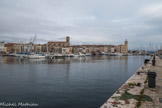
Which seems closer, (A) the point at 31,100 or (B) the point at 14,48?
(A) the point at 31,100

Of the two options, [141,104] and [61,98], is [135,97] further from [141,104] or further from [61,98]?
[61,98]

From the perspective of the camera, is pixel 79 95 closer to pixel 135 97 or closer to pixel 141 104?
pixel 135 97

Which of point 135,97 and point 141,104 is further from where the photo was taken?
point 135,97

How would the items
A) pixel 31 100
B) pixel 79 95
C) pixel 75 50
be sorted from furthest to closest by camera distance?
pixel 75 50, pixel 79 95, pixel 31 100

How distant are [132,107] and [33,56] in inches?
2841

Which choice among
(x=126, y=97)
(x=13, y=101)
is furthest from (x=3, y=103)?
(x=126, y=97)

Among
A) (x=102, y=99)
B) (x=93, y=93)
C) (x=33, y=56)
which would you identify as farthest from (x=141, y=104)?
(x=33, y=56)

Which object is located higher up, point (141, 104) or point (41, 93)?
point (141, 104)

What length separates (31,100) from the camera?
9.58 m

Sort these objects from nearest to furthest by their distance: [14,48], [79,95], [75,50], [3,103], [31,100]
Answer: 1. [3,103]
2. [31,100]
3. [79,95]
4. [14,48]
5. [75,50]

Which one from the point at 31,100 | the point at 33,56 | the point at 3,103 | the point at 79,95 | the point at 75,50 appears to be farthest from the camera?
the point at 75,50

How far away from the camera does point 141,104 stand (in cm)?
680

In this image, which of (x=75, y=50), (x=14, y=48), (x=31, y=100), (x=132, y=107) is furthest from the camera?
(x=75, y=50)

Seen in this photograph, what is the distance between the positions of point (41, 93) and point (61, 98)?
7.17 ft
